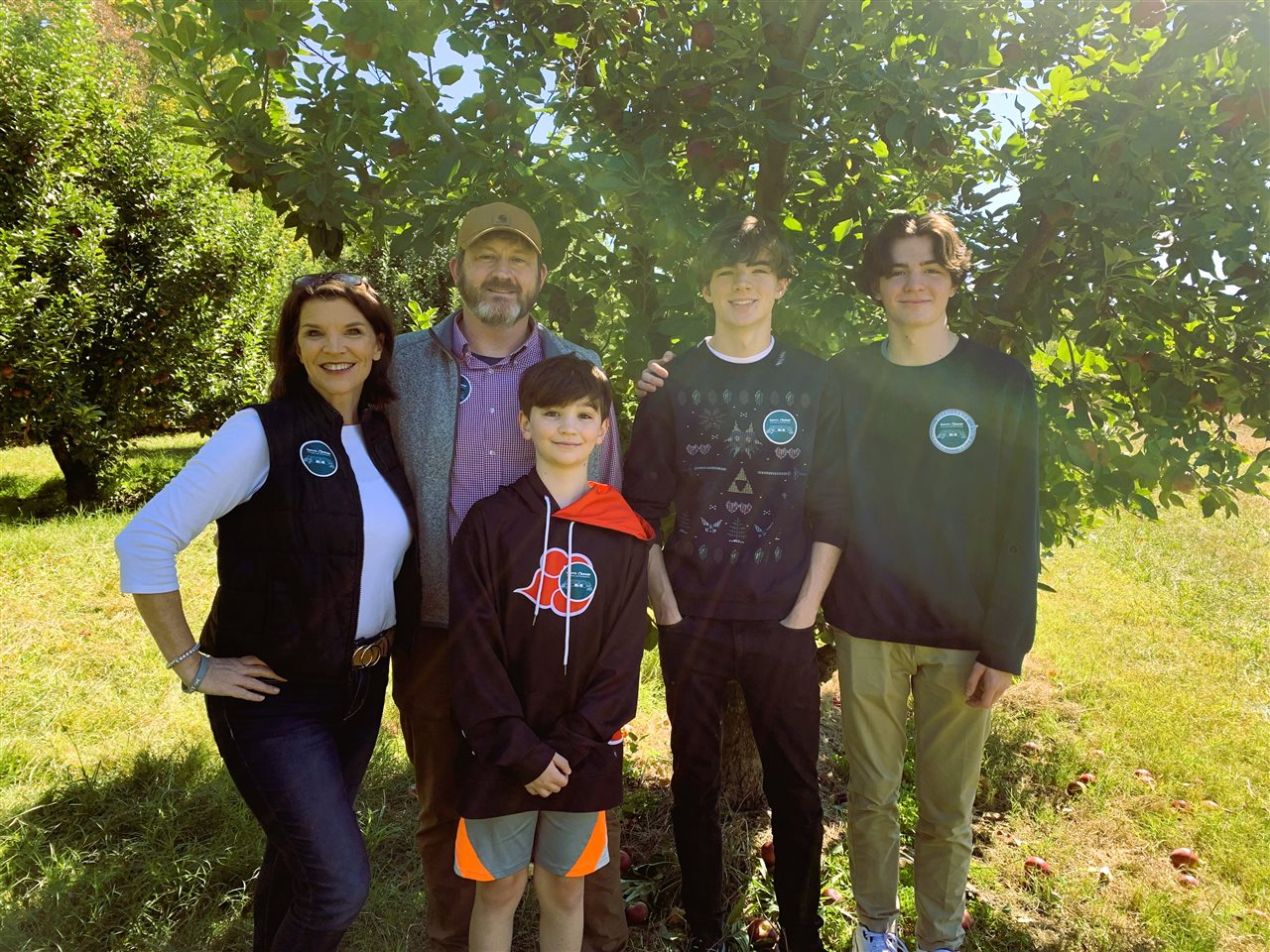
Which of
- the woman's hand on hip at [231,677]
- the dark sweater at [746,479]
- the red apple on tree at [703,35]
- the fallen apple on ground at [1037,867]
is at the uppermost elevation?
the red apple on tree at [703,35]

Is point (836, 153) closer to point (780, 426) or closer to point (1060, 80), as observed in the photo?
point (1060, 80)

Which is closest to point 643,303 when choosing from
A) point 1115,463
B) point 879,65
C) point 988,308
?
point 879,65

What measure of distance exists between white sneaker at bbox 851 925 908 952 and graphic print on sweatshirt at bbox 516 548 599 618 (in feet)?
4.48

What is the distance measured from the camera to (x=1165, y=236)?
105 inches

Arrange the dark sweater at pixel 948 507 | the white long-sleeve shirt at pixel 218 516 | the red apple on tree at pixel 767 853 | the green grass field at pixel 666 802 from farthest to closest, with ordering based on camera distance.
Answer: the red apple on tree at pixel 767 853 → the green grass field at pixel 666 802 → the dark sweater at pixel 948 507 → the white long-sleeve shirt at pixel 218 516

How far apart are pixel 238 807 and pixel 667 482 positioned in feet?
8.11

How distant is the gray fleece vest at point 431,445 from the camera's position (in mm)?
2283

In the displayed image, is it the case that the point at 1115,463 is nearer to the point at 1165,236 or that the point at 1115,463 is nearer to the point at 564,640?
the point at 1165,236

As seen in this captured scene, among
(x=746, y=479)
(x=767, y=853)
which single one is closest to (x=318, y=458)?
(x=746, y=479)

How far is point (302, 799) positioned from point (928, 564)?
1.74 metres

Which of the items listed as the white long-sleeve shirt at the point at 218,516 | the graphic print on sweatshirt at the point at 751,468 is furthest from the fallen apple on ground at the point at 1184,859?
the white long-sleeve shirt at the point at 218,516

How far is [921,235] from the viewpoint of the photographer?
2.24 metres

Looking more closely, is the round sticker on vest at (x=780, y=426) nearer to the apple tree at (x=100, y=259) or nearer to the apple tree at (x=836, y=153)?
the apple tree at (x=836, y=153)

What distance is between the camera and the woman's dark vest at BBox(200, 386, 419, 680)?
1949mm
